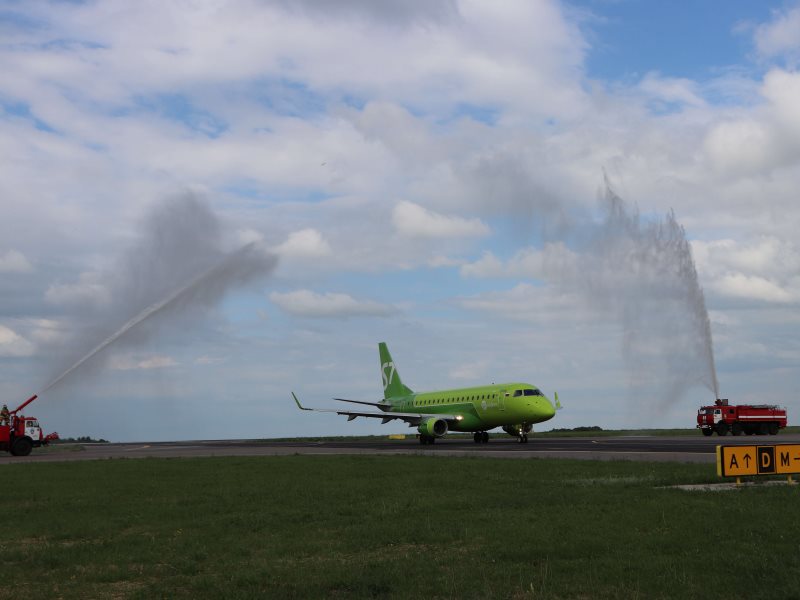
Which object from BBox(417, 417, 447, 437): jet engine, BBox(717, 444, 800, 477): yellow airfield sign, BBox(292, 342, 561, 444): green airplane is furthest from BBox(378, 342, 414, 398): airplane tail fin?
BBox(717, 444, 800, 477): yellow airfield sign

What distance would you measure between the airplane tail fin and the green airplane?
869cm

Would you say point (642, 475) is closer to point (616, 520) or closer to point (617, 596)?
point (616, 520)

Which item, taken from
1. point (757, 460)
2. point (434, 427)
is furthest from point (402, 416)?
point (757, 460)

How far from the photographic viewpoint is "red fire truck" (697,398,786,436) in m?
70.6

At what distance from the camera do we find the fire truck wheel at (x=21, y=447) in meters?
57.0

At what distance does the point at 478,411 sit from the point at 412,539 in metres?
47.5

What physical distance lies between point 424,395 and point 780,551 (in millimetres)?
60977

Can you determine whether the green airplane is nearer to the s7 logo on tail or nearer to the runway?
the runway

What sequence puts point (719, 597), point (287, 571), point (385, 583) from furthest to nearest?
point (287, 571), point (385, 583), point (719, 597)

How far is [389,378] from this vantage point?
8819cm

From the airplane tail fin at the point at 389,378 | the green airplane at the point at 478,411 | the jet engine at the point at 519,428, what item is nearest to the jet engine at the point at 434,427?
the green airplane at the point at 478,411

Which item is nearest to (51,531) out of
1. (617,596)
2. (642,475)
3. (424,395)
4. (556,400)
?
(617,596)

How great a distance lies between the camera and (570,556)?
1416 cm

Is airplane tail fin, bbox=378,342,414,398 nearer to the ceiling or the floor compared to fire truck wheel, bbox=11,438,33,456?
nearer to the ceiling
